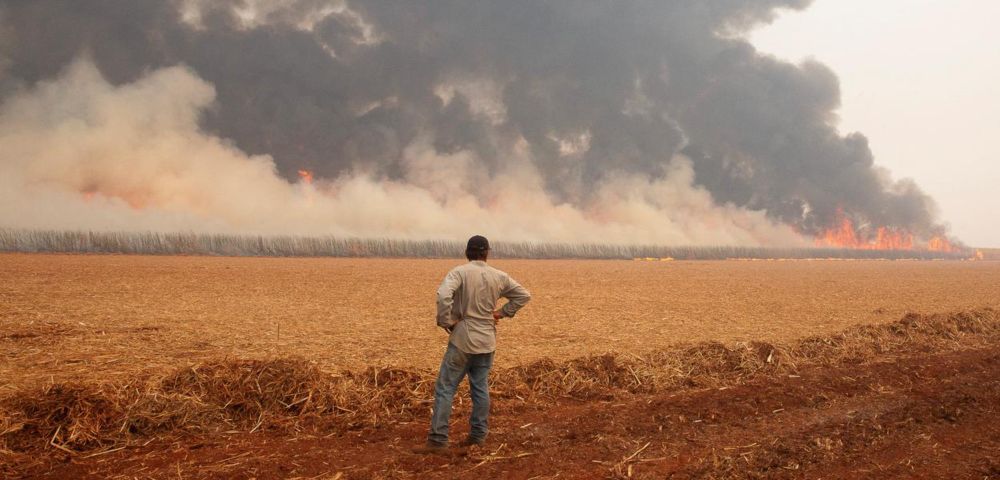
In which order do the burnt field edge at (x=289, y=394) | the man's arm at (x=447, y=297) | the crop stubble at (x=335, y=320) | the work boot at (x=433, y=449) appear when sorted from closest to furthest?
the man's arm at (x=447, y=297) → the work boot at (x=433, y=449) → the burnt field edge at (x=289, y=394) → the crop stubble at (x=335, y=320)

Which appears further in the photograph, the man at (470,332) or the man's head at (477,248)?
the man's head at (477,248)

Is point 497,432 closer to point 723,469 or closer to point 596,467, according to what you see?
point 596,467

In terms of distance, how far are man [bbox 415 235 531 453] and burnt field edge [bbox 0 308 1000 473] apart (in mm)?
1677

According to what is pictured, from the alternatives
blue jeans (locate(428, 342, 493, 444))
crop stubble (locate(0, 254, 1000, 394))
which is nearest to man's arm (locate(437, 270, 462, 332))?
blue jeans (locate(428, 342, 493, 444))

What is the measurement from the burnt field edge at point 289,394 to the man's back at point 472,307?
2231mm

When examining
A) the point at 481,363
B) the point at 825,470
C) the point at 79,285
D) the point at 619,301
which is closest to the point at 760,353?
the point at 825,470

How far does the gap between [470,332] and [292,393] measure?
368 cm

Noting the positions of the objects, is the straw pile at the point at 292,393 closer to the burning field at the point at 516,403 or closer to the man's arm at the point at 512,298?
the burning field at the point at 516,403

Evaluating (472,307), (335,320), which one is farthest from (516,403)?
(335,320)

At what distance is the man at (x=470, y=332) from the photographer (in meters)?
6.93

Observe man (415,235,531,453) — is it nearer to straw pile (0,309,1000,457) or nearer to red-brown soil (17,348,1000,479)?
red-brown soil (17,348,1000,479)

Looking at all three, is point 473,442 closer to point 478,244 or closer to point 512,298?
point 512,298

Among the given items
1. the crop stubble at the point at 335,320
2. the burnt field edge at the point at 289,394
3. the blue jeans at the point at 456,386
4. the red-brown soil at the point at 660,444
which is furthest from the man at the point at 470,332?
the crop stubble at the point at 335,320

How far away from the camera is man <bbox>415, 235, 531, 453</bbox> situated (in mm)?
6934
